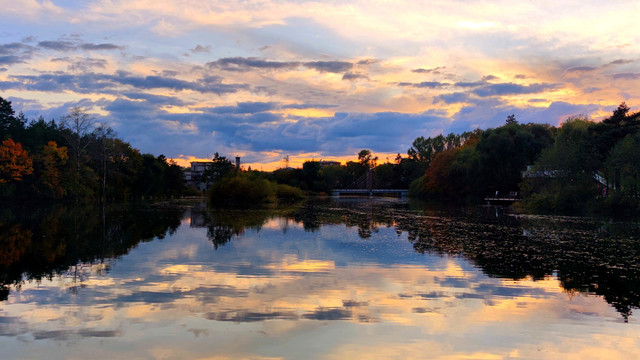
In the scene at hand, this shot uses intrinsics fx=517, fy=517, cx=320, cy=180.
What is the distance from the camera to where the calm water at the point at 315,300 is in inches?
359

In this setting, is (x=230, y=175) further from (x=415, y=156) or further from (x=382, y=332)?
(x=415, y=156)

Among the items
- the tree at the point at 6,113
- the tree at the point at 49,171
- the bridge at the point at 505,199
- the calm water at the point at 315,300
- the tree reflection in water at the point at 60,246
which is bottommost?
the calm water at the point at 315,300

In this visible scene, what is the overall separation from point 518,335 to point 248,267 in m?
9.31

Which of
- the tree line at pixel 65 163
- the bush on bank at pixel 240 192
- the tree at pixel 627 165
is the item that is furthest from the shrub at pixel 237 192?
the tree at pixel 627 165

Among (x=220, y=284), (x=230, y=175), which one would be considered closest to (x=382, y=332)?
(x=220, y=284)

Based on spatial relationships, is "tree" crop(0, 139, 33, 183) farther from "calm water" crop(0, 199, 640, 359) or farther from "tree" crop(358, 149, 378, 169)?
"tree" crop(358, 149, 378, 169)

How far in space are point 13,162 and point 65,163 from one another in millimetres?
6449

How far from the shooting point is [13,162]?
6141 cm

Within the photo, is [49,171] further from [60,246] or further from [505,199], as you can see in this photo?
[505,199]

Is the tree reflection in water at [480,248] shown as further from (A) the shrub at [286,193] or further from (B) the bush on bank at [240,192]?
(A) the shrub at [286,193]

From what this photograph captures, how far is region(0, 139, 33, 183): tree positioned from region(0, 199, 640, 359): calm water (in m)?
43.0

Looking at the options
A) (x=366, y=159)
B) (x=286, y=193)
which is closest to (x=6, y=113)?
(x=286, y=193)

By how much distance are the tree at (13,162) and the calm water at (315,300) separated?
1694 inches

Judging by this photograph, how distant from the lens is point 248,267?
55.7 feet
